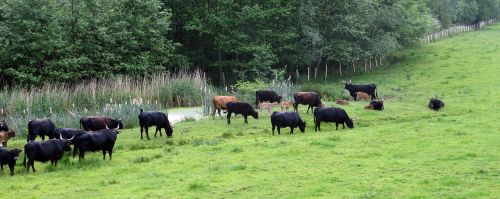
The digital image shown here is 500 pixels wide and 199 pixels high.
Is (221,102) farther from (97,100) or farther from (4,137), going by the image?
(4,137)

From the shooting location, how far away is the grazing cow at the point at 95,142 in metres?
19.1

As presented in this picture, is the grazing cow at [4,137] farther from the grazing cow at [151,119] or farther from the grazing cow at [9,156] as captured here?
the grazing cow at [151,119]

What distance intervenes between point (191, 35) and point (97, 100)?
65.6 ft

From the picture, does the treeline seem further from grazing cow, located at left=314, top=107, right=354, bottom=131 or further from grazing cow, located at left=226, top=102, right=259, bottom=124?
grazing cow, located at left=314, top=107, right=354, bottom=131

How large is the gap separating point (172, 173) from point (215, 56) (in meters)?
35.1

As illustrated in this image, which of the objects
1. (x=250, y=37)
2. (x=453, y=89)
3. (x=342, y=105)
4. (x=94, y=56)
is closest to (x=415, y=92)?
(x=453, y=89)

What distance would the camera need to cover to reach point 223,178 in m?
16.0

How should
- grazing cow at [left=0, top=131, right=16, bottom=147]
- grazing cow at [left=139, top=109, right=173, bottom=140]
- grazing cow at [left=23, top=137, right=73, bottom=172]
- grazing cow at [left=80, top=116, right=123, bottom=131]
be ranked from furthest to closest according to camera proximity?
grazing cow at [left=80, top=116, right=123, bottom=131] → grazing cow at [left=139, top=109, right=173, bottom=140] → grazing cow at [left=0, top=131, right=16, bottom=147] → grazing cow at [left=23, top=137, right=73, bottom=172]

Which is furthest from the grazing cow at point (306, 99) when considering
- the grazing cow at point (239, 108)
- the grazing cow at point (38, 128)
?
the grazing cow at point (38, 128)

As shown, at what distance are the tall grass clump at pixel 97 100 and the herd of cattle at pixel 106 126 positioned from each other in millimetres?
2170

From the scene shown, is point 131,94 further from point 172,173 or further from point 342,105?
point 172,173

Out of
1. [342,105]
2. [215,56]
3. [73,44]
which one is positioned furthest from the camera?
[215,56]

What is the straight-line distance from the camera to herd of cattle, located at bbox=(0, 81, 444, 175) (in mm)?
17891

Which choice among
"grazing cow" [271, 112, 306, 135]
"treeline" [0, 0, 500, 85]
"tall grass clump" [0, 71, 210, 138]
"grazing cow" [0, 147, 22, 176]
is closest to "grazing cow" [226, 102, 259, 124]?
"grazing cow" [271, 112, 306, 135]
